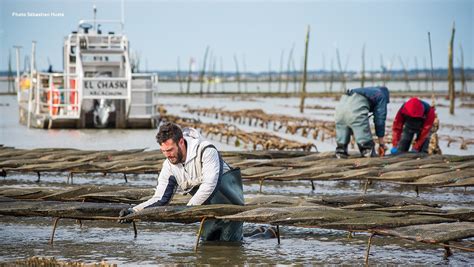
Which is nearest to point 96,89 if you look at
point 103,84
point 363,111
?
point 103,84

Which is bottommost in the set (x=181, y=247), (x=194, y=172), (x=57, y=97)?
(x=181, y=247)

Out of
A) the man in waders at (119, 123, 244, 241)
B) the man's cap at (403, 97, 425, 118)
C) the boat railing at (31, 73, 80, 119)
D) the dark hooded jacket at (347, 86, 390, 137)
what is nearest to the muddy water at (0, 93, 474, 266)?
the man in waders at (119, 123, 244, 241)

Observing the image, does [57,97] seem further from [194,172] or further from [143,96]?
[194,172]

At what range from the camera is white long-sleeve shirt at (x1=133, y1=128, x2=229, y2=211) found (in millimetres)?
7688

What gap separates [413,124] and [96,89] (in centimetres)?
1281

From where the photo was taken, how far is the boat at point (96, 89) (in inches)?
982

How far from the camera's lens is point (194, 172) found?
778cm

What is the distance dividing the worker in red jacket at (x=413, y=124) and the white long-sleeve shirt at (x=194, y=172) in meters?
6.00

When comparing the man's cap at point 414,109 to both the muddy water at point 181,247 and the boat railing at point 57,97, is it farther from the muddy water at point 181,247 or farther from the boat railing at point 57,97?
the boat railing at point 57,97

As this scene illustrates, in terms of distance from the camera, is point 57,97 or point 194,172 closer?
point 194,172

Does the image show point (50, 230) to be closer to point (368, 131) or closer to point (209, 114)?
point (368, 131)

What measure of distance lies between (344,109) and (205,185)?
6069 mm

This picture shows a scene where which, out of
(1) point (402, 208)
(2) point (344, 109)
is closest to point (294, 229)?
(1) point (402, 208)

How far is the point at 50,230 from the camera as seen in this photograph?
30.9ft
